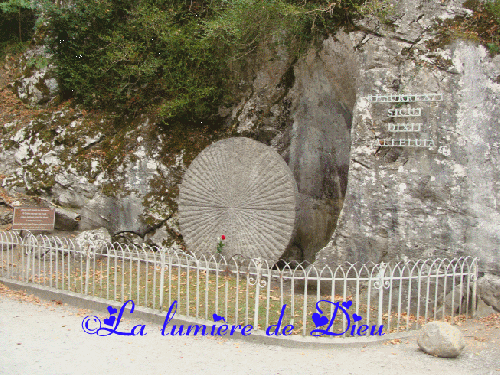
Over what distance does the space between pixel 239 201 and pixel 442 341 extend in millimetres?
4044

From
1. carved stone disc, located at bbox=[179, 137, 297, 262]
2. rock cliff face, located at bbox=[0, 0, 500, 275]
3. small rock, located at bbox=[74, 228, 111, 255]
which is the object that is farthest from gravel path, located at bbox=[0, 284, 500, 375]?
small rock, located at bbox=[74, 228, 111, 255]

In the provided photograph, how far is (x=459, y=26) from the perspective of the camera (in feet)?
20.4

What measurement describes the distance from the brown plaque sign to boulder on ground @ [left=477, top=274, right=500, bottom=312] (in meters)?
6.73

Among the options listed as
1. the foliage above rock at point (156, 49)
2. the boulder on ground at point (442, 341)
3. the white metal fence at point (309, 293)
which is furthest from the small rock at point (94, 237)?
the boulder on ground at point (442, 341)

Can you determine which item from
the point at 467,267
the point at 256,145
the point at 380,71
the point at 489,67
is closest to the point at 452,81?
the point at 489,67

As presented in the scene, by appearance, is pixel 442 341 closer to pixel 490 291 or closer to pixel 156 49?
pixel 490 291

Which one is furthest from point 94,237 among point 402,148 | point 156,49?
point 402,148

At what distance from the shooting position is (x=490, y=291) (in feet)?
18.3

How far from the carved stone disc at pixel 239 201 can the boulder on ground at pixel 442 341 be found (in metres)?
3.05

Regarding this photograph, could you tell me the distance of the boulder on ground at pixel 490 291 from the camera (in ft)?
18.1

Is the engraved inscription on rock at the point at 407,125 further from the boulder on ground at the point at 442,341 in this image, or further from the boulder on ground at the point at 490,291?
the boulder on ground at the point at 442,341

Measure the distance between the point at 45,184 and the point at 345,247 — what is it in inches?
244

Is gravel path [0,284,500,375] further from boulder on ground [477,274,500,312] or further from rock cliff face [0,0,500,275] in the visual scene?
rock cliff face [0,0,500,275]

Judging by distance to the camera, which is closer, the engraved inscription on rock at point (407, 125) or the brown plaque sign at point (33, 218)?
the engraved inscription on rock at point (407, 125)
